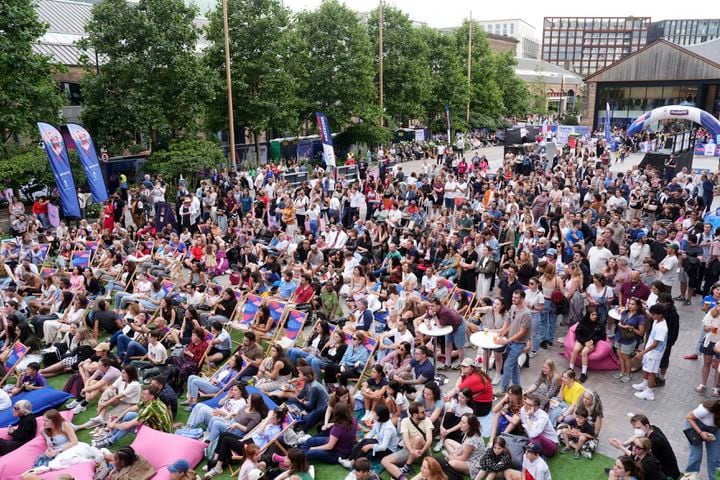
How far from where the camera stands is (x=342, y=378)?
932cm

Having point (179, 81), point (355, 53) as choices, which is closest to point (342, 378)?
point (179, 81)

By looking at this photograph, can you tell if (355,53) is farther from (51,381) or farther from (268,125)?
(51,381)

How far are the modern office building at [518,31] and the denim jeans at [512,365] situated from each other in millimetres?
143131

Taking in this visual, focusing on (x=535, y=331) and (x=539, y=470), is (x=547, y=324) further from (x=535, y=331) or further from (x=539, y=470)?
(x=539, y=470)

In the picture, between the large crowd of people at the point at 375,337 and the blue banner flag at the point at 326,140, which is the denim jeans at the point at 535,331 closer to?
the large crowd of people at the point at 375,337

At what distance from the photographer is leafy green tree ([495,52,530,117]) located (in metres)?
58.1

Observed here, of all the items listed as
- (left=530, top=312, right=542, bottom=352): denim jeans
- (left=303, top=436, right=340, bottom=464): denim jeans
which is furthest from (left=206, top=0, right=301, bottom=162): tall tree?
(left=303, top=436, right=340, bottom=464): denim jeans

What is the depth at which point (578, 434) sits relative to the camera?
7.41m

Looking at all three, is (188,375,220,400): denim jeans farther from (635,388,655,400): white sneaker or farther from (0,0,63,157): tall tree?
(0,0,63,157): tall tree

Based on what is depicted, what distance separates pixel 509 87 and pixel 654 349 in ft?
179

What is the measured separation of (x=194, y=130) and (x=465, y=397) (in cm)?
2270

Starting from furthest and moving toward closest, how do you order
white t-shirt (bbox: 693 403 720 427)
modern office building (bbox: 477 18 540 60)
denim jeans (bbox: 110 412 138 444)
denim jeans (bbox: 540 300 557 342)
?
modern office building (bbox: 477 18 540 60), denim jeans (bbox: 540 300 557 342), denim jeans (bbox: 110 412 138 444), white t-shirt (bbox: 693 403 720 427)

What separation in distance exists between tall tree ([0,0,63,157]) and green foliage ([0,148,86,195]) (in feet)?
3.60

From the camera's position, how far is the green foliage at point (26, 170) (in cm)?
2098
